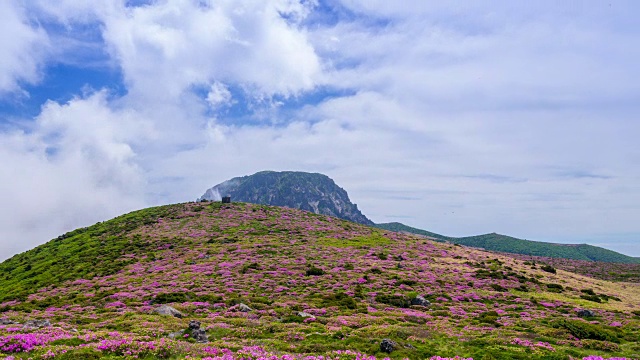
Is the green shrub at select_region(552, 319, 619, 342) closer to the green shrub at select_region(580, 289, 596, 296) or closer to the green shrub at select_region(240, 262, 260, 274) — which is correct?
the green shrub at select_region(580, 289, 596, 296)

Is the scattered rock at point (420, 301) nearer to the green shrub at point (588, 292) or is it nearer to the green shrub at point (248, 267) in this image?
the green shrub at point (248, 267)

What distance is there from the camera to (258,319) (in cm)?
3419

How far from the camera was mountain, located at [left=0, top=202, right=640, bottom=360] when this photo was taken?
24141 millimetres

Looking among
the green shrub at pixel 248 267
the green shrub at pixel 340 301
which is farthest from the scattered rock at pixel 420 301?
the green shrub at pixel 248 267

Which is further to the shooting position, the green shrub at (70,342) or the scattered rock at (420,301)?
the scattered rock at (420,301)

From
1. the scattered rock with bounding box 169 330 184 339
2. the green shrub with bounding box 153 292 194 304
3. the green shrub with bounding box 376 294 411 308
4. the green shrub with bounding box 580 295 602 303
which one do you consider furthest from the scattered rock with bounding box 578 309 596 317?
the green shrub with bounding box 153 292 194 304

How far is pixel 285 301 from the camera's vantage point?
42.9 m

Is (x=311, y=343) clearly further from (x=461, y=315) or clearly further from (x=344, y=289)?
(x=344, y=289)

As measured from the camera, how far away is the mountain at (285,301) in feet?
79.2

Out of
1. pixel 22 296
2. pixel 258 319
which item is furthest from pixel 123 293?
pixel 258 319

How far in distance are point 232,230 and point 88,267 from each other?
3315cm

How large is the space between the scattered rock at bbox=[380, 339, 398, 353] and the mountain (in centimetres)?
12

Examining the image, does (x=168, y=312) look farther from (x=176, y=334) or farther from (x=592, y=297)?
(x=592, y=297)

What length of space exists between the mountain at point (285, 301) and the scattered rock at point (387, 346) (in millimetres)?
122
